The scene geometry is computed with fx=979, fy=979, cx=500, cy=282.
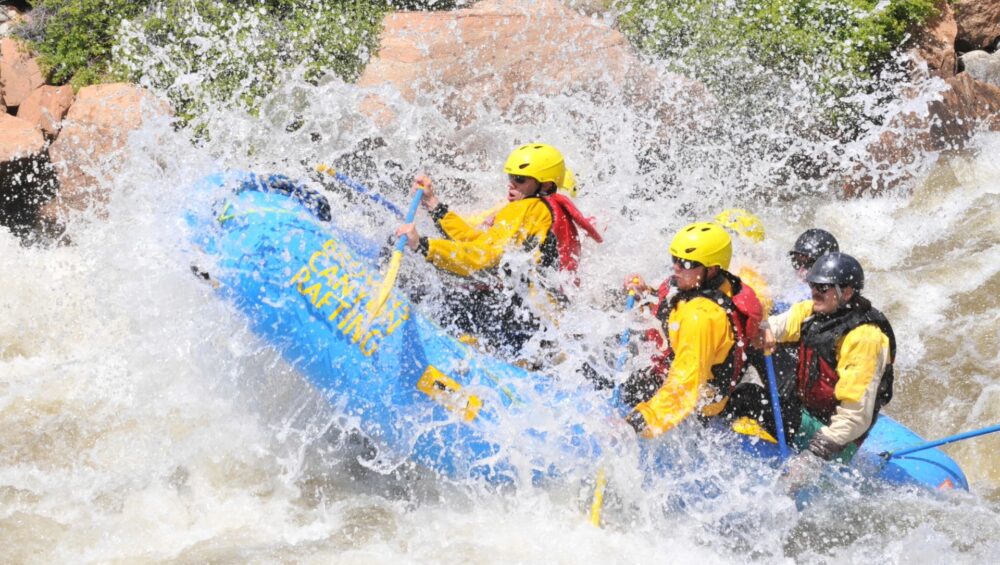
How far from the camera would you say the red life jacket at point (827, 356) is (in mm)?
4543

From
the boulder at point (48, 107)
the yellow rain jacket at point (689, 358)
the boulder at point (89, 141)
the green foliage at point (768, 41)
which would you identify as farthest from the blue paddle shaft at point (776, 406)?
the boulder at point (48, 107)

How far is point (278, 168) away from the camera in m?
6.16

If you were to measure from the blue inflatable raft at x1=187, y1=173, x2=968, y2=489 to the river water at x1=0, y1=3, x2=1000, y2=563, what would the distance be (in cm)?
16

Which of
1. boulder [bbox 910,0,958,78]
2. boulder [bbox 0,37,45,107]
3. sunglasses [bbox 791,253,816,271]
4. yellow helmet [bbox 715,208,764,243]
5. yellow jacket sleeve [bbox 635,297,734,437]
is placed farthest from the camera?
boulder [bbox 910,0,958,78]

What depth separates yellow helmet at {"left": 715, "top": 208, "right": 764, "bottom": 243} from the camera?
6234mm

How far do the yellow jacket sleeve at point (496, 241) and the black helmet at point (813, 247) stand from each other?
1498mm

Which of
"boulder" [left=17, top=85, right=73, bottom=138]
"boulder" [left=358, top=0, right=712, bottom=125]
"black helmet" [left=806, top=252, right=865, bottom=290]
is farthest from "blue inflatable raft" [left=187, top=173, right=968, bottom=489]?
"boulder" [left=17, top=85, right=73, bottom=138]

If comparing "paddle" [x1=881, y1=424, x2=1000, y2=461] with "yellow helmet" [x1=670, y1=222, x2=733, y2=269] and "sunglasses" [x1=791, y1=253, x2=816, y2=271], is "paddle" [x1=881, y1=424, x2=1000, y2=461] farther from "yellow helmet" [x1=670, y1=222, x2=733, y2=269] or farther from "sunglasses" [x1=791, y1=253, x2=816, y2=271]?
"yellow helmet" [x1=670, y1=222, x2=733, y2=269]

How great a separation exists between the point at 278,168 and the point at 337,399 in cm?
189

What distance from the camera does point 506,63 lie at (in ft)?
28.0

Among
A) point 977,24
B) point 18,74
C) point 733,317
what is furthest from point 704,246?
point 977,24

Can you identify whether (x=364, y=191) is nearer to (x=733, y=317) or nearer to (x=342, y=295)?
(x=342, y=295)

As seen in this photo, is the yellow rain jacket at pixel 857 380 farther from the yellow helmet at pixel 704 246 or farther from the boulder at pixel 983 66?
the boulder at pixel 983 66

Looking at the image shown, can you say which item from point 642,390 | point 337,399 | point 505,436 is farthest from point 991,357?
point 337,399
